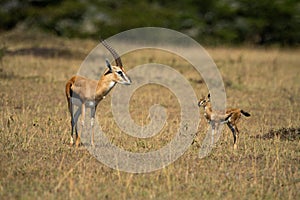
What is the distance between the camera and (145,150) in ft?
26.0

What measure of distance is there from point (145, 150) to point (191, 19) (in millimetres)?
27273

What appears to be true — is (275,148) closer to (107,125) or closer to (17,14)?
(107,125)

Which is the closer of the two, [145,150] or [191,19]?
[145,150]

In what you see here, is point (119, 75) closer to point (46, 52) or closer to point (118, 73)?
point (118, 73)

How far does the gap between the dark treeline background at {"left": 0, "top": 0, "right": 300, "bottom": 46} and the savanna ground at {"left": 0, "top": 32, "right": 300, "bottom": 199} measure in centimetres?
1684

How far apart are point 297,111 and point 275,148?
13.5 feet

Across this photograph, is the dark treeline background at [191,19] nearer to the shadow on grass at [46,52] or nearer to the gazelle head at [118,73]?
the shadow on grass at [46,52]

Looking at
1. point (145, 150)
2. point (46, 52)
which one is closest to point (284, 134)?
point (145, 150)

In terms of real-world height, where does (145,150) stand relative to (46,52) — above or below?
below

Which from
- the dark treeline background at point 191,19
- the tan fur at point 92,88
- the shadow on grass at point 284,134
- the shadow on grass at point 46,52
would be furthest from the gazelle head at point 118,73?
the dark treeline background at point 191,19

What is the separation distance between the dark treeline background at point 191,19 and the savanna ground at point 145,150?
16.8m

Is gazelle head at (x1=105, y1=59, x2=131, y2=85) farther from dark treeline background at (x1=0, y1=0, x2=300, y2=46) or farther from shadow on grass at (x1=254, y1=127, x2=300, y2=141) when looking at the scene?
dark treeline background at (x1=0, y1=0, x2=300, y2=46)

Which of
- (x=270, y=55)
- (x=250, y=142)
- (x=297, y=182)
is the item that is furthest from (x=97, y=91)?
(x=270, y=55)

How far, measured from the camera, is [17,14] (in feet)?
102
